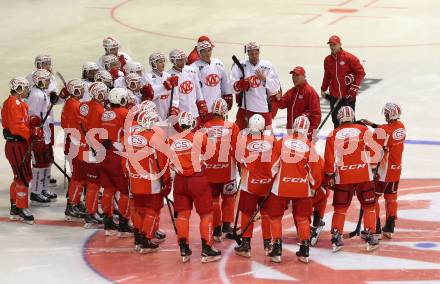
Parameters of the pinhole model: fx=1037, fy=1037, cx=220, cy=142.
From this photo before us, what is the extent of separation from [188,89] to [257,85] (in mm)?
1057

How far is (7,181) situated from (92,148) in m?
2.86

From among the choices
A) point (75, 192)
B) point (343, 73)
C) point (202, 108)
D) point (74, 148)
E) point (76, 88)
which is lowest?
point (75, 192)

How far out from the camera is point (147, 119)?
39.3 feet

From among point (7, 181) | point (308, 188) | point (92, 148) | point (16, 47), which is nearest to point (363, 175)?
point (308, 188)

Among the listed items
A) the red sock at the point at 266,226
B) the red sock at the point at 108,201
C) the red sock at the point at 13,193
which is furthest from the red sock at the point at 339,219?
the red sock at the point at 13,193

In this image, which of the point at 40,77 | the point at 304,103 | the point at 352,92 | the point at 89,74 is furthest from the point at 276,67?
the point at 40,77

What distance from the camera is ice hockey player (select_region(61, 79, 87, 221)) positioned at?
1359cm

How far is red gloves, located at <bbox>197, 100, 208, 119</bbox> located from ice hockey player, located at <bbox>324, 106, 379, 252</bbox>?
3.10 meters

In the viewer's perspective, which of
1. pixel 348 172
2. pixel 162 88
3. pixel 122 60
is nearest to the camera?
pixel 348 172

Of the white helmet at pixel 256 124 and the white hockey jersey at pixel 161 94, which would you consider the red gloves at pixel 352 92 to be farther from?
the white helmet at pixel 256 124

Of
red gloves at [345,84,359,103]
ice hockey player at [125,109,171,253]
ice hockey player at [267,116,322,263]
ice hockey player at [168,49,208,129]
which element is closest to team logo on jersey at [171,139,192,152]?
ice hockey player at [125,109,171,253]

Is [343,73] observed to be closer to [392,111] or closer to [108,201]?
[392,111]

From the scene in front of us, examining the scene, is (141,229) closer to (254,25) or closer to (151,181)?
(151,181)

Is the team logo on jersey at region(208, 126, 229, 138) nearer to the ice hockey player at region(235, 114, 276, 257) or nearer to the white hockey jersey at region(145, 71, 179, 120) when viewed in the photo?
the ice hockey player at region(235, 114, 276, 257)
